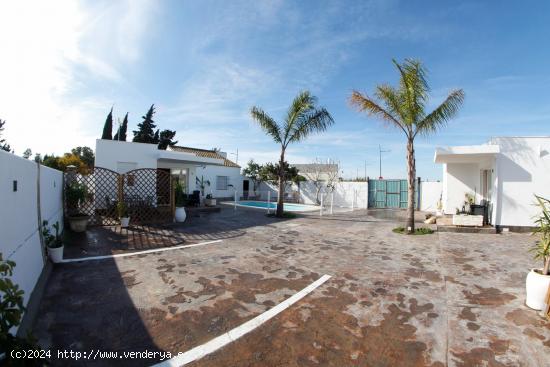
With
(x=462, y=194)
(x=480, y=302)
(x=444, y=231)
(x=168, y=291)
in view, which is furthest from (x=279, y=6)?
(x=462, y=194)

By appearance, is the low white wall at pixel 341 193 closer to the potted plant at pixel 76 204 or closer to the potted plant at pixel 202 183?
the potted plant at pixel 202 183

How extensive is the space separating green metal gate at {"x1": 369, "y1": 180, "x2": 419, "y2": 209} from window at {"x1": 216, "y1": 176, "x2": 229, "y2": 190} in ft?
41.9

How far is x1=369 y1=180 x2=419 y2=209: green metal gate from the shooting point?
19.4m

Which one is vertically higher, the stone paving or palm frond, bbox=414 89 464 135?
palm frond, bbox=414 89 464 135

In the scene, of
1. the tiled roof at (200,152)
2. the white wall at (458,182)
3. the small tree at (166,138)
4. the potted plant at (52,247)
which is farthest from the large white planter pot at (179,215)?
the small tree at (166,138)

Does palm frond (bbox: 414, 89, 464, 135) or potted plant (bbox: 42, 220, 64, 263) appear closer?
potted plant (bbox: 42, 220, 64, 263)

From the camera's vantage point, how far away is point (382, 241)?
333 inches

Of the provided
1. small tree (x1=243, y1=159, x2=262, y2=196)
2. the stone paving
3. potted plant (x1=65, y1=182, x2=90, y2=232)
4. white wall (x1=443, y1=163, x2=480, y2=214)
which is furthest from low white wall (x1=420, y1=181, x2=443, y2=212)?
potted plant (x1=65, y1=182, x2=90, y2=232)

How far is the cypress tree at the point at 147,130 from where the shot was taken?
99.0 ft

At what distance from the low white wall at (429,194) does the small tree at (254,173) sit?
1429cm

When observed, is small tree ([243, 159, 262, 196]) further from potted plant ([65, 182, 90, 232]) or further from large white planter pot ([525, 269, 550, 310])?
large white planter pot ([525, 269, 550, 310])

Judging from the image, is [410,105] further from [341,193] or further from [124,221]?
[341,193]

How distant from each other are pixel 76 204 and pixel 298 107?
964 centimetres

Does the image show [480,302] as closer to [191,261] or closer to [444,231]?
[191,261]
